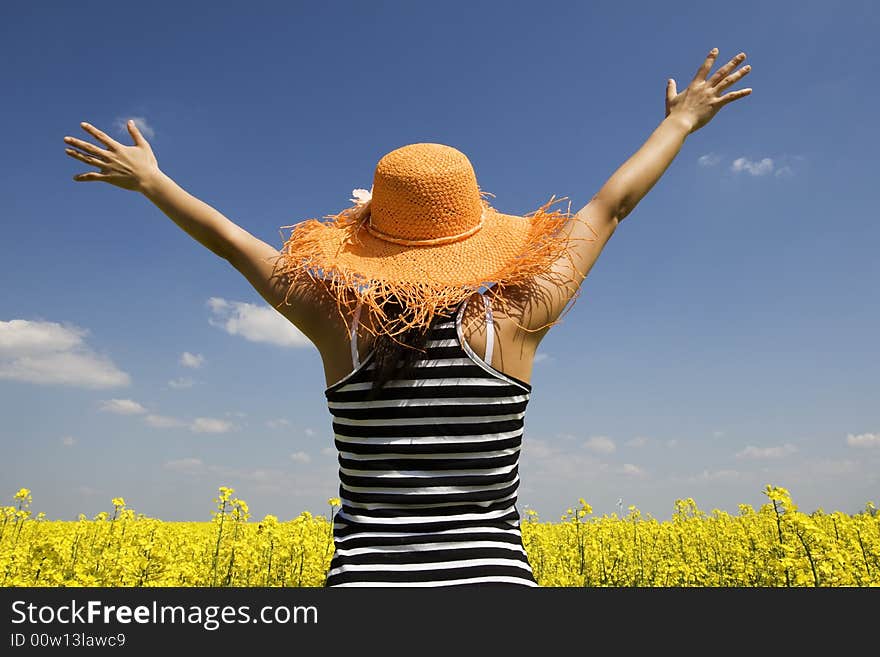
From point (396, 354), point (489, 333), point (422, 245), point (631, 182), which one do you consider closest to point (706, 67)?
point (631, 182)

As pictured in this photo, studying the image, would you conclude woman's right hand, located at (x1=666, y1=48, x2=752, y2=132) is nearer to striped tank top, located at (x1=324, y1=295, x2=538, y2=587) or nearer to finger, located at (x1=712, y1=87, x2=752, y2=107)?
finger, located at (x1=712, y1=87, x2=752, y2=107)

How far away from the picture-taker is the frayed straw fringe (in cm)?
160

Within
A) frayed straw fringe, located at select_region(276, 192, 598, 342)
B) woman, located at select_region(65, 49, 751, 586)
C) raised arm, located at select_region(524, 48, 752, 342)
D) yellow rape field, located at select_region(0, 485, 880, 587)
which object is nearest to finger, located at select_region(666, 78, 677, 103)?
raised arm, located at select_region(524, 48, 752, 342)

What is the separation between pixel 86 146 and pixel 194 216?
16.2 inches

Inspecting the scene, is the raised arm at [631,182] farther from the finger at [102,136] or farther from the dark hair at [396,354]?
the finger at [102,136]

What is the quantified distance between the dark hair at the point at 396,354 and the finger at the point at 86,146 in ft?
3.27

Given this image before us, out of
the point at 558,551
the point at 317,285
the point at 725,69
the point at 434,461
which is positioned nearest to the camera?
the point at 434,461

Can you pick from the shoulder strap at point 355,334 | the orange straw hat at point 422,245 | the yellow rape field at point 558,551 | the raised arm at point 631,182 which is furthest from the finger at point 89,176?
the yellow rape field at point 558,551

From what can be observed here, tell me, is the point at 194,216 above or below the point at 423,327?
above

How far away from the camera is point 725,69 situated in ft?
7.14

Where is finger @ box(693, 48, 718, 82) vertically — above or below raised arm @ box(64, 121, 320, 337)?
above

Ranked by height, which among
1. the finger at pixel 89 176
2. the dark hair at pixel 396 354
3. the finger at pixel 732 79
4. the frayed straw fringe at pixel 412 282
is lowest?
the dark hair at pixel 396 354

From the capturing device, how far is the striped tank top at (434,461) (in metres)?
1.52

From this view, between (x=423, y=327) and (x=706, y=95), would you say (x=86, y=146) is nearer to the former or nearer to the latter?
(x=423, y=327)
